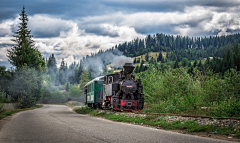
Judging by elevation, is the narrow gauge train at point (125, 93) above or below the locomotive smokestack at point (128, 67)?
below

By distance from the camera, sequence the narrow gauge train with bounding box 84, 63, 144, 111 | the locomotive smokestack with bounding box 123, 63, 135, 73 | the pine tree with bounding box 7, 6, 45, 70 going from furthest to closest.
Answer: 1. the pine tree with bounding box 7, 6, 45, 70
2. the locomotive smokestack with bounding box 123, 63, 135, 73
3. the narrow gauge train with bounding box 84, 63, 144, 111

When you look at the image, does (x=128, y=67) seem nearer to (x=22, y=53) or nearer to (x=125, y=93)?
(x=125, y=93)

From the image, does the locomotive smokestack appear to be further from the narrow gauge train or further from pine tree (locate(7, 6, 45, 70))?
pine tree (locate(7, 6, 45, 70))

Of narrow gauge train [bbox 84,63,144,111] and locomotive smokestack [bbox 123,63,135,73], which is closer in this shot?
narrow gauge train [bbox 84,63,144,111]

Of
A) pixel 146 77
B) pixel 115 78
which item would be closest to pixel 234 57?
pixel 146 77

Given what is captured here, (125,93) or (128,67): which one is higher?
(128,67)

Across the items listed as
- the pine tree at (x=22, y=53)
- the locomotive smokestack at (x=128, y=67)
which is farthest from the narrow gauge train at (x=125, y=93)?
the pine tree at (x=22, y=53)

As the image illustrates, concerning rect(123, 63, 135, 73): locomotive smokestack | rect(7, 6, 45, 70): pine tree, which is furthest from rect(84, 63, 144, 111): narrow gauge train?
rect(7, 6, 45, 70): pine tree

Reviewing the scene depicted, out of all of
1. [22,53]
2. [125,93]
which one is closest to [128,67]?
[125,93]

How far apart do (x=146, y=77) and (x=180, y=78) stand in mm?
7385

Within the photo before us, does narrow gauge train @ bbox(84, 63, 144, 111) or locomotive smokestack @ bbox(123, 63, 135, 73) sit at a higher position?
locomotive smokestack @ bbox(123, 63, 135, 73)

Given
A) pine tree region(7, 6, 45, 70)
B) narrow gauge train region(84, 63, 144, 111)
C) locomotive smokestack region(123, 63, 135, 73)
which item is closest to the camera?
narrow gauge train region(84, 63, 144, 111)

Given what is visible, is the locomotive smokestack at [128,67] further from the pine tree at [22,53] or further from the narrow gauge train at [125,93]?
the pine tree at [22,53]

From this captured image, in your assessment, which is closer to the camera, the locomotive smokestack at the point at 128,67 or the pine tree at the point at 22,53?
the locomotive smokestack at the point at 128,67
